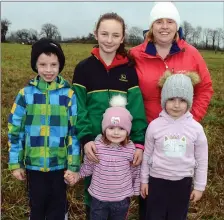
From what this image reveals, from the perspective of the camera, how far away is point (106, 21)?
3.10 metres

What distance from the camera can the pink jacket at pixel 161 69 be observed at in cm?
324

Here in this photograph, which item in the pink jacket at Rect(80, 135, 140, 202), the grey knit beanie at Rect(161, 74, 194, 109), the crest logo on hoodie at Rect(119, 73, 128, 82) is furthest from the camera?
the crest logo on hoodie at Rect(119, 73, 128, 82)

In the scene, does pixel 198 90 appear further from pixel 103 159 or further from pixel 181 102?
pixel 103 159

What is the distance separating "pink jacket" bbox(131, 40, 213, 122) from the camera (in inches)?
128

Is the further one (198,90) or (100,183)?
(198,90)

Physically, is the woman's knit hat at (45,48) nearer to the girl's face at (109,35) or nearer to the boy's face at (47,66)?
the boy's face at (47,66)

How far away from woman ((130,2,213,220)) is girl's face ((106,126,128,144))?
0.35 metres

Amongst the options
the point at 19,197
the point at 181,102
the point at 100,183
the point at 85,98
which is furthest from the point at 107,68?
the point at 19,197

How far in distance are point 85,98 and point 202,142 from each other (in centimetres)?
101

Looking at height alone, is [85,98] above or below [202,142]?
above

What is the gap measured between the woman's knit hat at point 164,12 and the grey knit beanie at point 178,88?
1.71 feet

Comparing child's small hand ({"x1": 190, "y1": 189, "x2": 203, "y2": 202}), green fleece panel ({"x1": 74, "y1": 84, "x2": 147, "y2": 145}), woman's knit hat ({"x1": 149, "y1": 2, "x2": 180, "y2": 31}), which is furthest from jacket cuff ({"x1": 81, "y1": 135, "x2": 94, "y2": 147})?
woman's knit hat ({"x1": 149, "y1": 2, "x2": 180, "y2": 31})

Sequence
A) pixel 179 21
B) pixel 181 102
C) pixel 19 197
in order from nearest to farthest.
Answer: pixel 181 102 < pixel 179 21 < pixel 19 197

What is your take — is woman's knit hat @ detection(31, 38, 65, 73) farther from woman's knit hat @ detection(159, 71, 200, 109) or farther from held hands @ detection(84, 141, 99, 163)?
woman's knit hat @ detection(159, 71, 200, 109)
